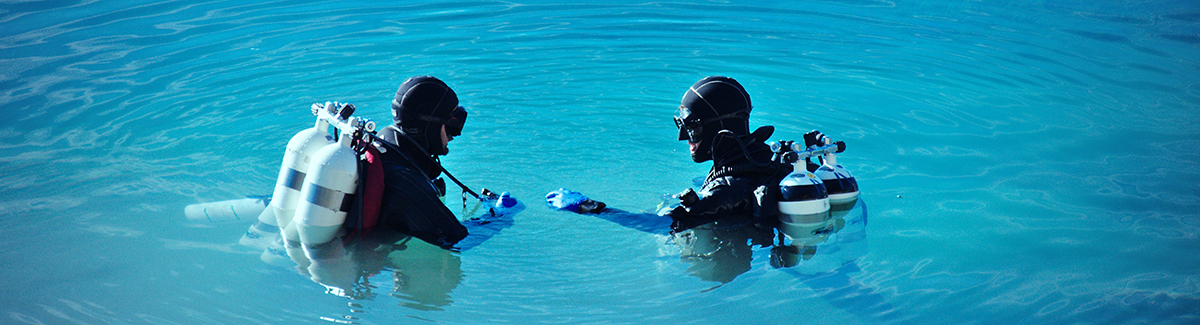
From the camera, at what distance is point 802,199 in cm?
452

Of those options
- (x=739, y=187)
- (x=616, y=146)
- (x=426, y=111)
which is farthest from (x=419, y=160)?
(x=616, y=146)

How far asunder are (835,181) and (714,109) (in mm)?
869

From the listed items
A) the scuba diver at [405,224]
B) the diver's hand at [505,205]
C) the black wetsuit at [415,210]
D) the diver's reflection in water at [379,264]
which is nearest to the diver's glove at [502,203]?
the diver's hand at [505,205]

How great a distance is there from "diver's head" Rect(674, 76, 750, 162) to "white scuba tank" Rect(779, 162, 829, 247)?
0.48 metres

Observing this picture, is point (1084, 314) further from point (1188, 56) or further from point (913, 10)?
point (913, 10)

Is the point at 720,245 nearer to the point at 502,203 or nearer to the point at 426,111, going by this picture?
the point at 502,203

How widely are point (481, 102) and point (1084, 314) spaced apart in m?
5.87

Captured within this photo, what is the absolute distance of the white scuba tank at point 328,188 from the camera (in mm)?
4180

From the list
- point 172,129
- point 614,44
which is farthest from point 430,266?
point 614,44

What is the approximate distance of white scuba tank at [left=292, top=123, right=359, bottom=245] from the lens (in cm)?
418

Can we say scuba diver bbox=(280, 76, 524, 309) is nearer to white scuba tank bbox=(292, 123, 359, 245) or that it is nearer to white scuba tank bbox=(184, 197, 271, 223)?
white scuba tank bbox=(292, 123, 359, 245)

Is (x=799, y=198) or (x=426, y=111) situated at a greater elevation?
(x=426, y=111)

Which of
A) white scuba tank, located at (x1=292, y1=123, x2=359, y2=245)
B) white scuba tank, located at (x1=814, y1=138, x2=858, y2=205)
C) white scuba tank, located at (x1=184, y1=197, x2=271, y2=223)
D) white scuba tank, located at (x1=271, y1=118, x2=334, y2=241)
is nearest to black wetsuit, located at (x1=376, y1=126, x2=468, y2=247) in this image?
white scuba tank, located at (x1=292, y1=123, x2=359, y2=245)

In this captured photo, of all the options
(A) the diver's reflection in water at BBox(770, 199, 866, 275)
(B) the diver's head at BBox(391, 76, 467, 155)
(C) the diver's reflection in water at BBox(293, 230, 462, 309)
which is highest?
(B) the diver's head at BBox(391, 76, 467, 155)
